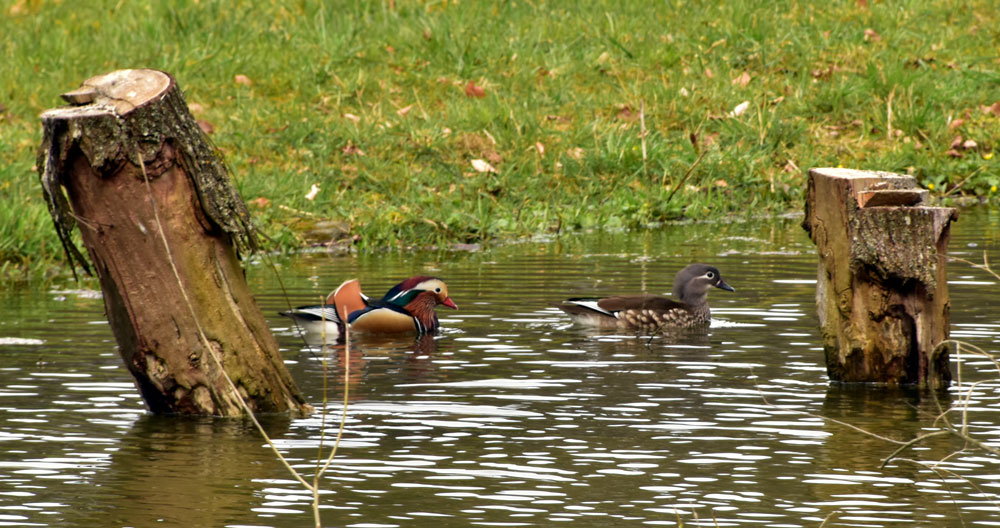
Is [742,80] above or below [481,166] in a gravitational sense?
above

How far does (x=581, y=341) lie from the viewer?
35.4 feet

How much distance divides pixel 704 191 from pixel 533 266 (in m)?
4.23

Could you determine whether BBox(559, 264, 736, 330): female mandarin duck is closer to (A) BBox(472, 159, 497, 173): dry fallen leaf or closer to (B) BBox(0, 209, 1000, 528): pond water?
(B) BBox(0, 209, 1000, 528): pond water

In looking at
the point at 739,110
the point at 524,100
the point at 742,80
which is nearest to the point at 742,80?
the point at 742,80

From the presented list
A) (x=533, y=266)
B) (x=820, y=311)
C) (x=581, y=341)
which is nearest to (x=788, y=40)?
(x=533, y=266)

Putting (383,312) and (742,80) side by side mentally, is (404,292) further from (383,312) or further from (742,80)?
(742,80)

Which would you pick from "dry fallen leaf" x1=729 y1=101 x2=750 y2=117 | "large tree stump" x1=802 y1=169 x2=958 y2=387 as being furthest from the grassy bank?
"large tree stump" x1=802 y1=169 x2=958 y2=387

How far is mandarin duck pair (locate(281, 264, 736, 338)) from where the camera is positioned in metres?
11.1

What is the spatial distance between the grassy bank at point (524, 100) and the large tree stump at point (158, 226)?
22.8ft

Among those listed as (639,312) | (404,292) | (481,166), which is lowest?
(639,312)

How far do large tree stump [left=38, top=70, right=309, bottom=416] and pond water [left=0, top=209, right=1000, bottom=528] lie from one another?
15.1 inches

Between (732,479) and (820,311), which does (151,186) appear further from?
(820,311)

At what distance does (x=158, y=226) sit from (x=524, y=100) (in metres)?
11.8

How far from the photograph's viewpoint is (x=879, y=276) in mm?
8469
